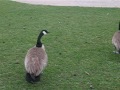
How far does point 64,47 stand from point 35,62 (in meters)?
2.52

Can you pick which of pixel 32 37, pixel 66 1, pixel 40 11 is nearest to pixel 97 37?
pixel 32 37

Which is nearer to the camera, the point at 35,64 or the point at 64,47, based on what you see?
the point at 35,64

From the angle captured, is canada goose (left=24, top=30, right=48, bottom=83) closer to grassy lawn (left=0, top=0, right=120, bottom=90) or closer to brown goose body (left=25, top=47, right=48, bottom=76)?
brown goose body (left=25, top=47, right=48, bottom=76)

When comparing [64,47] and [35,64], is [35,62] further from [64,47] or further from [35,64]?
[64,47]

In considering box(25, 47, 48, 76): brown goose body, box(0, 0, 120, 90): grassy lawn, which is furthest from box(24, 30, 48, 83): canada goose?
box(0, 0, 120, 90): grassy lawn

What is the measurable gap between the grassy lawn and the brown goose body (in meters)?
0.41

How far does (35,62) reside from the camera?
18.4 ft

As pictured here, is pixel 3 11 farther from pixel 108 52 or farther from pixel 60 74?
pixel 60 74

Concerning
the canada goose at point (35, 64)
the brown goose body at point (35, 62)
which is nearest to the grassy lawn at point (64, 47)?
the canada goose at point (35, 64)

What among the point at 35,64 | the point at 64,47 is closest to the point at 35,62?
the point at 35,64

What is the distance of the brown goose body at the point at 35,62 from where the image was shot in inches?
215

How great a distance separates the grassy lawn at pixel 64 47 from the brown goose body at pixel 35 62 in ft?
1.36

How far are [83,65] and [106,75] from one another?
25.4 inches

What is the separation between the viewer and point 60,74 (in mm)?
6375
